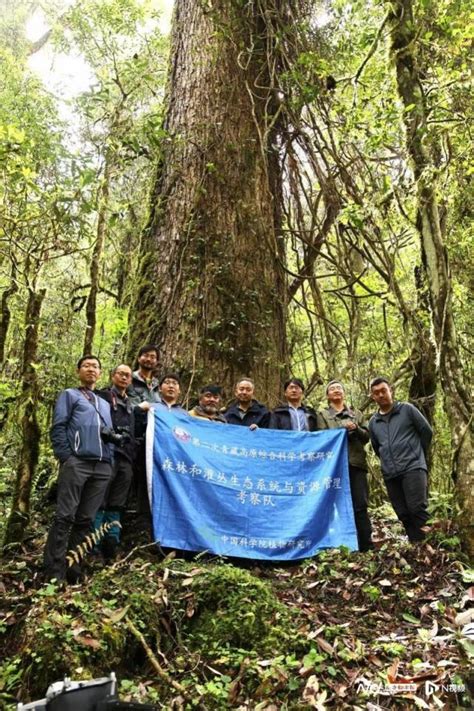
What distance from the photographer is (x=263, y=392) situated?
6312mm

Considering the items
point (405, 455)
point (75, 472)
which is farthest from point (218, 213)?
point (75, 472)

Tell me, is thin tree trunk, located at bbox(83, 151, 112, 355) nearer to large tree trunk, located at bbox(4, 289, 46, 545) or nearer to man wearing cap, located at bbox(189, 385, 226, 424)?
large tree trunk, located at bbox(4, 289, 46, 545)

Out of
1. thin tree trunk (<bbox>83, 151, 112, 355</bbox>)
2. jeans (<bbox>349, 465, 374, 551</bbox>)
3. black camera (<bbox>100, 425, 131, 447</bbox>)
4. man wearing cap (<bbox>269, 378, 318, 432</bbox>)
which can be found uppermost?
thin tree trunk (<bbox>83, 151, 112, 355</bbox>)

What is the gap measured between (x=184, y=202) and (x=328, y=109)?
2526 mm

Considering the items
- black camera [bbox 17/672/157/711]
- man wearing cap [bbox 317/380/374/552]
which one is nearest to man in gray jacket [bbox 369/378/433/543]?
man wearing cap [bbox 317/380/374/552]

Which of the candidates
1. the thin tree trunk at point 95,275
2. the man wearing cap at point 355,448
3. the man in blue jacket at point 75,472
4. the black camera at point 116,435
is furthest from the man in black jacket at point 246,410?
the thin tree trunk at point 95,275

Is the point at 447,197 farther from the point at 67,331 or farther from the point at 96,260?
the point at 67,331

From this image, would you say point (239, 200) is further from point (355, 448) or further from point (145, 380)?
point (355, 448)

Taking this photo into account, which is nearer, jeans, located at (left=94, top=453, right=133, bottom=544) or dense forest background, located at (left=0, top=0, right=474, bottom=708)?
jeans, located at (left=94, top=453, right=133, bottom=544)

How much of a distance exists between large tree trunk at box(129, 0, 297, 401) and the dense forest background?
0.02m

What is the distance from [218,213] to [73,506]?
3.51 meters

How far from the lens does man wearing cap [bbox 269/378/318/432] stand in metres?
5.80

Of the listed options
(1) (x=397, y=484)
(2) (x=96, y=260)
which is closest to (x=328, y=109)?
(2) (x=96, y=260)

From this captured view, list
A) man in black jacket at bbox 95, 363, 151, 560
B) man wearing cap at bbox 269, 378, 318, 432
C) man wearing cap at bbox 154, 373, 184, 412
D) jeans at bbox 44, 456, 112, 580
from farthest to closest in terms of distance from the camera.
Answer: man wearing cap at bbox 269, 378, 318, 432, man wearing cap at bbox 154, 373, 184, 412, man in black jacket at bbox 95, 363, 151, 560, jeans at bbox 44, 456, 112, 580
